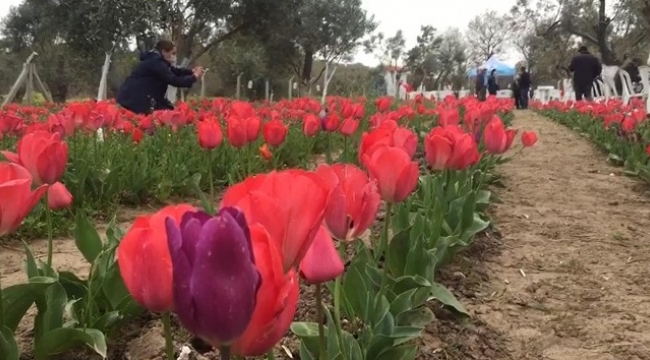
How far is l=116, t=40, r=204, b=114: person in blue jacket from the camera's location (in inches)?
260

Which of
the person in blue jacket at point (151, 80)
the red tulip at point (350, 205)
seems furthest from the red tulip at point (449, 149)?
the person in blue jacket at point (151, 80)

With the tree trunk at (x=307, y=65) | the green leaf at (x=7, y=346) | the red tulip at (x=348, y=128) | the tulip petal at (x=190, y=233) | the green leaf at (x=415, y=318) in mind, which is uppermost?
the tree trunk at (x=307, y=65)

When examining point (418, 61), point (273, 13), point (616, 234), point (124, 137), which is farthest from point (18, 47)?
point (616, 234)

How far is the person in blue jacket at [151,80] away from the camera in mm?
6598

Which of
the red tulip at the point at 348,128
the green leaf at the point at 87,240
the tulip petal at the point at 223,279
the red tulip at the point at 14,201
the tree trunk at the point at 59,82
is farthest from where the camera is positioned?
the tree trunk at the point at 59,82

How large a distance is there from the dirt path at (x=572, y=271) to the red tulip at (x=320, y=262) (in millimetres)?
1166

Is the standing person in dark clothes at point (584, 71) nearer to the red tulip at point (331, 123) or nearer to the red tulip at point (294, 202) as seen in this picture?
the red tulip at point (331, 123)

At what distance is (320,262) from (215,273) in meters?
0.36

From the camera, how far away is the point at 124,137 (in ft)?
14.8

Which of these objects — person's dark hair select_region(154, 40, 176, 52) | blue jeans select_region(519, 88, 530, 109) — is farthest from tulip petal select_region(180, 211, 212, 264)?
blue jeans select_region(519, 88, 530, 109)

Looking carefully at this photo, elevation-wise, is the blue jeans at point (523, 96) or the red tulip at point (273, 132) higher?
the red tulip at point (273, 132)

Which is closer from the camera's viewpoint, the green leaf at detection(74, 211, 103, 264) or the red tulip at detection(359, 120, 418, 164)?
the red tulip at detection(359, 120, 418, 164)

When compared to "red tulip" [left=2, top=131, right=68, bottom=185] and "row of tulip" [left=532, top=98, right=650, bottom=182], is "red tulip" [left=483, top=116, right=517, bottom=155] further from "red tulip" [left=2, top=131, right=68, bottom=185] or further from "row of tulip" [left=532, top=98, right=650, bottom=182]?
"row of tulip" [left=532, top=98, right=650, bottom=182]

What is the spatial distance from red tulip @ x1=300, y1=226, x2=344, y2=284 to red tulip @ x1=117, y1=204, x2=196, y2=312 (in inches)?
10.2
